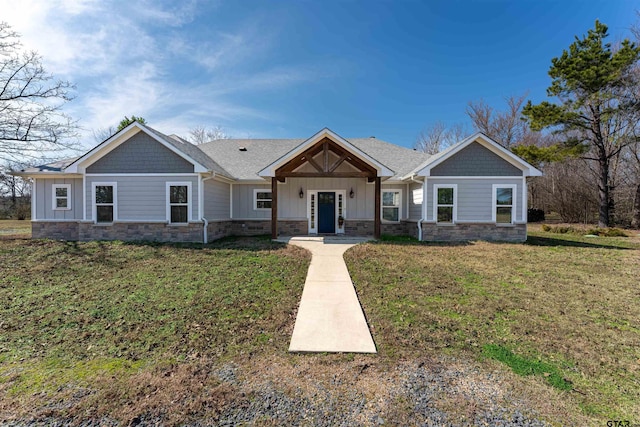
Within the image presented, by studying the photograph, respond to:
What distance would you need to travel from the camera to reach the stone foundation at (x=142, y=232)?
37.2ft

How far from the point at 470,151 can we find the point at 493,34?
8728mm

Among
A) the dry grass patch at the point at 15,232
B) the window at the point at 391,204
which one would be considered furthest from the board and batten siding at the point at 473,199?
the dry grass patch at the point at 15,232

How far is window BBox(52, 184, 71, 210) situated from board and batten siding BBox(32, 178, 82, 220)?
13 centimetres

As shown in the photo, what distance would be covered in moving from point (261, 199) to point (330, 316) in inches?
421

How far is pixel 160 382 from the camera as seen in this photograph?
2818 millimetres

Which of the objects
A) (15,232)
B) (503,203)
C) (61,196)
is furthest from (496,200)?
(15,232)

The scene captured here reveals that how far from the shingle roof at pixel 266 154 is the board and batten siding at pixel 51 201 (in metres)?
6.21

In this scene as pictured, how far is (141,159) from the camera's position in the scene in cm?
1141

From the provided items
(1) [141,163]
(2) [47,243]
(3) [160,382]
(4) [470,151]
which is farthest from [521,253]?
(2) [47,243]

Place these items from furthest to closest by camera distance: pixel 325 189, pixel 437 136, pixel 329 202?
pixel 437 136 → pixel 329 202 → pixel 325 189

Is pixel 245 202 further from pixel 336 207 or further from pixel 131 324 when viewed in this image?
pixel 131 324

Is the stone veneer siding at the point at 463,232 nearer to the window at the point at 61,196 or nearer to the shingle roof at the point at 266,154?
the shingle roof at the point at 266,154

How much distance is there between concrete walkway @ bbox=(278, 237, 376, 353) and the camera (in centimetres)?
363

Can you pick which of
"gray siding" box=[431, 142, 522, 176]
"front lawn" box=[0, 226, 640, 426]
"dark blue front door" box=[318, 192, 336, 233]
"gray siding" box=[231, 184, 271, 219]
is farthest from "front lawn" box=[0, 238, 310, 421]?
"gray siding" box=[431, 142, 522, 176]
